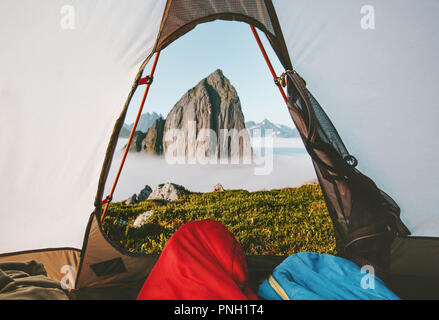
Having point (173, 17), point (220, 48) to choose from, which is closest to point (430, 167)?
point (173, 17)

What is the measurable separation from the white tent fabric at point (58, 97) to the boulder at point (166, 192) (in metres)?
4.37

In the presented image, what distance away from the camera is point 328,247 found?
2725 millimetres

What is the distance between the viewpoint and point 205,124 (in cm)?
1368

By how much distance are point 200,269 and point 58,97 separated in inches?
48.0

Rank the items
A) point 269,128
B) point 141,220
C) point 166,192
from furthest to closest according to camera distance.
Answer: point 269,128
point 166,192
point 141,220

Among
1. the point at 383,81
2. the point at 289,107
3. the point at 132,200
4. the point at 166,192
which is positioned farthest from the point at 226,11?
the point at 132,200

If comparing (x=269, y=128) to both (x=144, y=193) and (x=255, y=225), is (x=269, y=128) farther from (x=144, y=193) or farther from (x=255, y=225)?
(x=255, y=225)

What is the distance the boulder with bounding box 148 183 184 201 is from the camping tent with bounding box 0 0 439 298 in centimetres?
429

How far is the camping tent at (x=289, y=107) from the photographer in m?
1.43

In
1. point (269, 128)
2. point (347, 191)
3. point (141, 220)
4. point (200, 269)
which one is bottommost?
point (141, 220)

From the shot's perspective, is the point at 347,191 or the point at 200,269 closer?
the point at 200,269

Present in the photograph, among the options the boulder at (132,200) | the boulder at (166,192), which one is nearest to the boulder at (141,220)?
the boulder at (166,192)

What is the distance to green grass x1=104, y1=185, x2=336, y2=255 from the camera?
282cm

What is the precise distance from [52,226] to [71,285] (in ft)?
1.31
